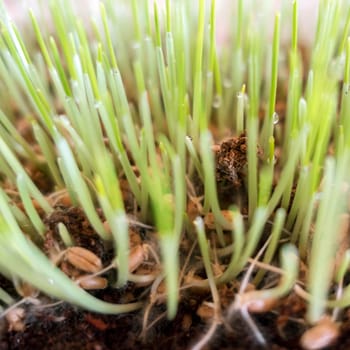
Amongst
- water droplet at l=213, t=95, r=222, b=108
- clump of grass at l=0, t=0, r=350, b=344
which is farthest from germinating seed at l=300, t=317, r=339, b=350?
water droplet at l=213, t=95, r=222, b=108

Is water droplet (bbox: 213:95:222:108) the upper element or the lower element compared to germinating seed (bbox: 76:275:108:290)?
upper

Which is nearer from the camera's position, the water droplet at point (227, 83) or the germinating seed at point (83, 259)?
the germinating seed at point (83, 259)

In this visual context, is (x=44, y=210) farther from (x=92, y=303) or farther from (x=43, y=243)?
(x=92, y=303)

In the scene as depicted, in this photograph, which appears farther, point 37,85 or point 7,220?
point 37,85

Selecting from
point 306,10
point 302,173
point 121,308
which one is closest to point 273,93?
point 302,173

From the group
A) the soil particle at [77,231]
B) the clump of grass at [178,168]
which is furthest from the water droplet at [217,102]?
the soil particle at [77,231]

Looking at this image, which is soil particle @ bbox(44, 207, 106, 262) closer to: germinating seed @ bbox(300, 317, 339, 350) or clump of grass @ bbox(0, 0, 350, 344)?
clump of grass @ bbox(0, 0, 350, 344)

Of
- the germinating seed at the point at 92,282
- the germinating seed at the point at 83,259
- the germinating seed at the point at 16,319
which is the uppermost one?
the germinating seed at the point at 83,259

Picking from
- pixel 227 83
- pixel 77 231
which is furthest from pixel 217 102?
pixel 77 231

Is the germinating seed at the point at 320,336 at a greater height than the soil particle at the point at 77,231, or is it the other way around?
the soil particle at the point at 77,231

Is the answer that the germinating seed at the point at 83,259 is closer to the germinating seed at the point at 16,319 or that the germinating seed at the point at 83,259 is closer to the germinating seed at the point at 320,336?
the germinating seed at the point at 16,319

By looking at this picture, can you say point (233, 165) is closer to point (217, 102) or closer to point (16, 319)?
point (217, 102)
